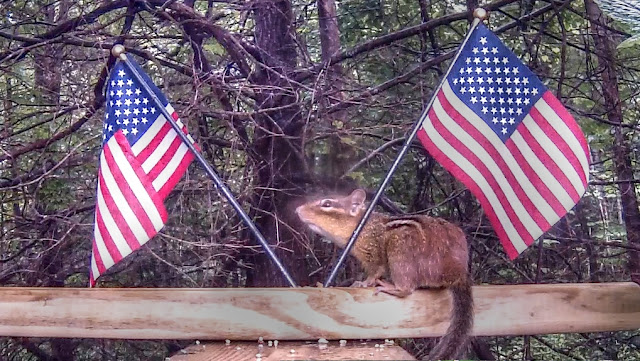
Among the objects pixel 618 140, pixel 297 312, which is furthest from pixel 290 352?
pixel 618 140

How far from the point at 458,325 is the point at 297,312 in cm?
43

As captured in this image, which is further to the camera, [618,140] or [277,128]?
[618,140]

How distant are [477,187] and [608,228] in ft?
5.56

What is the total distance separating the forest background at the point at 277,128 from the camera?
288cm

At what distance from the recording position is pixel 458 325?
1812 mm

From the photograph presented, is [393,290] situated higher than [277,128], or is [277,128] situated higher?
[277,128]

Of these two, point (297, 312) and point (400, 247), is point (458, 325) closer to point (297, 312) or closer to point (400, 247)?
point (400, 247)

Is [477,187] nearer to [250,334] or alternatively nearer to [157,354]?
[250,334]

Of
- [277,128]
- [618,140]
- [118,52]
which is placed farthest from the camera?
[618,140]

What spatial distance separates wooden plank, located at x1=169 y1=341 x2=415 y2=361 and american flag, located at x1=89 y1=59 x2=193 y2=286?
45cm

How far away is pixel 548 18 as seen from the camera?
336 cm

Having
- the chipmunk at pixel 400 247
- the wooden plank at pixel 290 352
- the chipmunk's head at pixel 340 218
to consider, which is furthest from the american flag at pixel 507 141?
the wooden plank at pixel 290 352

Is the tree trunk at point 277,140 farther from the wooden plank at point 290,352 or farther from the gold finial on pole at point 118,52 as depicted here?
the wooden plank at point 290,352

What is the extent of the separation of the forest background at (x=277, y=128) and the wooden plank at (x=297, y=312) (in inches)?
33.4
